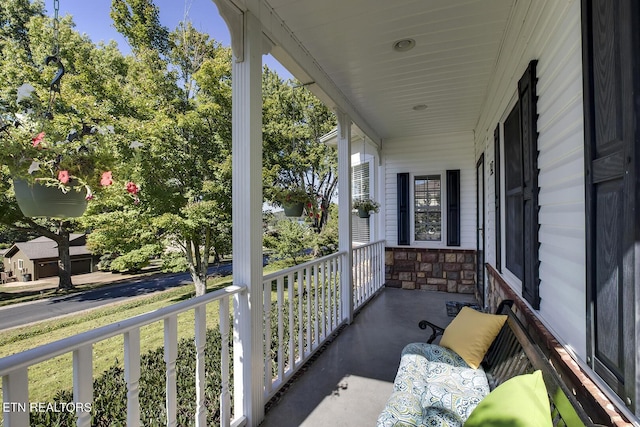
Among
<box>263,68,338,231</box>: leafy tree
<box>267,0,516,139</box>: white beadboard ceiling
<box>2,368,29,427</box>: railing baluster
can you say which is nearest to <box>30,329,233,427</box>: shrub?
<box>2,368,29,427</box>: railing baluster

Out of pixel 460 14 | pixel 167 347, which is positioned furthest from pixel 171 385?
pixel 460 14

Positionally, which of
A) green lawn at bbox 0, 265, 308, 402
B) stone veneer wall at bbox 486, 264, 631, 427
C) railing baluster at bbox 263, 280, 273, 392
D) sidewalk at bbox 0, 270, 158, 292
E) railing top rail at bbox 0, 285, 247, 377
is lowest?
green lawn at bbox 0, 265, 308, 402

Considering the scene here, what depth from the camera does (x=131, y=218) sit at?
26.1ft

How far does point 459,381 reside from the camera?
5.79 ft

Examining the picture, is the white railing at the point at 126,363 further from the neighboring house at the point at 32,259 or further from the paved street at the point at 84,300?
the paved street at the point at 84,300

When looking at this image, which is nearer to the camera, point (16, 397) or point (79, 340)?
point (16, 397)

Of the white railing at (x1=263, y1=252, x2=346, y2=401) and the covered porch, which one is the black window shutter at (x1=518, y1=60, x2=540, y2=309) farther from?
the white railing at (x1=263, y1=252, x2=346, y2=401)

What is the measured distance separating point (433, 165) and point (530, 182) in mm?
4122

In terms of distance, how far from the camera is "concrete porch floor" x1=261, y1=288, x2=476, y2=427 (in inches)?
85.8

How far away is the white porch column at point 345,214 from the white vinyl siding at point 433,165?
2.36 metres

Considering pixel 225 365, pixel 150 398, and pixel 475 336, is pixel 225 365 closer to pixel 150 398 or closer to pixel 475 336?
pixel 150 398

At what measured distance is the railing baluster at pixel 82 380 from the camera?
110cm

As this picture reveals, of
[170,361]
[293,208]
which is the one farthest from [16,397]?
[293,208]

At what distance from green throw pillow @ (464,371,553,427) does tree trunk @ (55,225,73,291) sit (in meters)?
6.77
